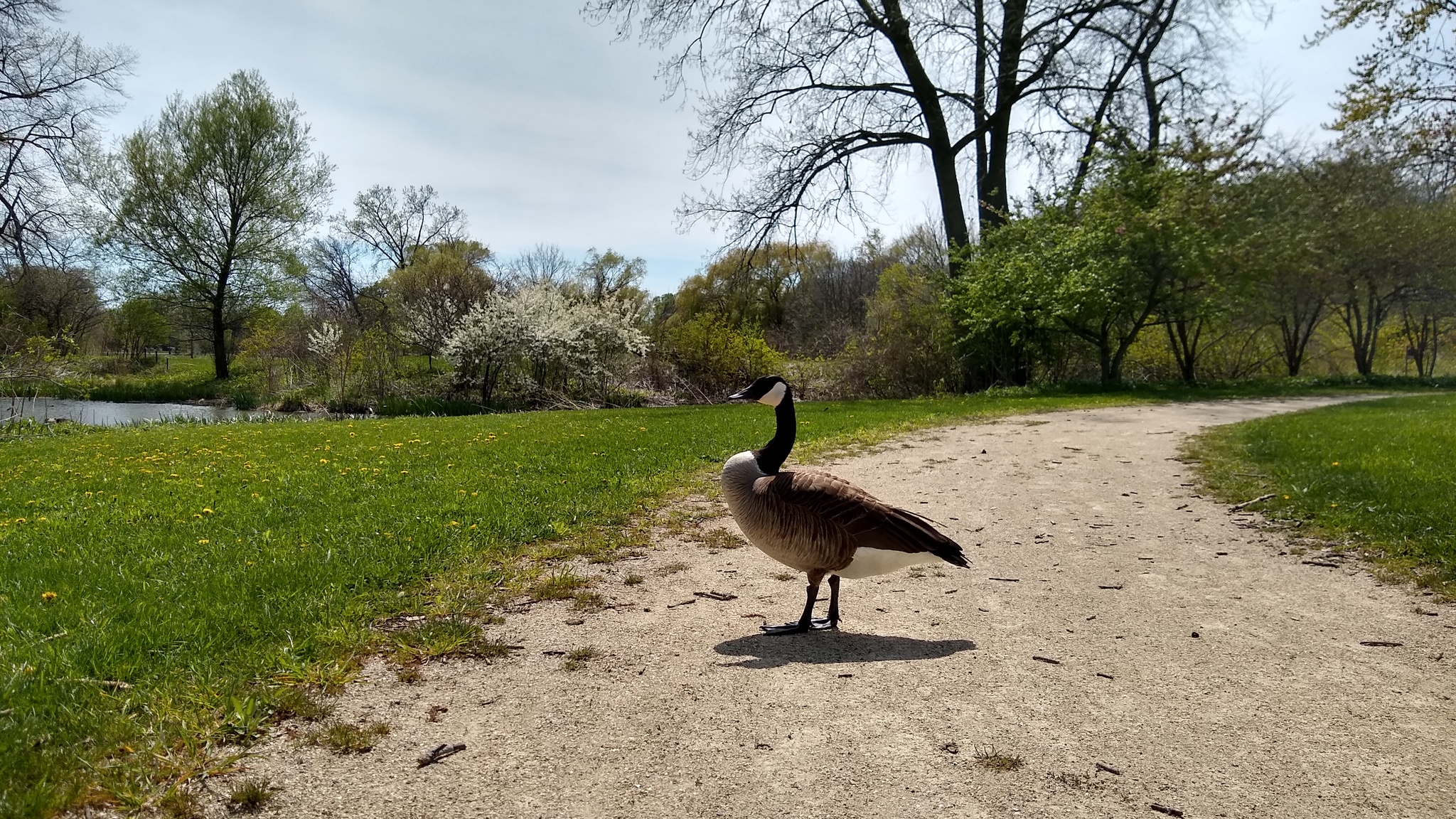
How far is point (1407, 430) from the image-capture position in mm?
10461

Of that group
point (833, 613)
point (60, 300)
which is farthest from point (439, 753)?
point (60, 300)

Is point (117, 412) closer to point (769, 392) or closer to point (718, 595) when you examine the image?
point (718, 595)

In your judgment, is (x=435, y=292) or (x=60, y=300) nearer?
(x=435, y=292)

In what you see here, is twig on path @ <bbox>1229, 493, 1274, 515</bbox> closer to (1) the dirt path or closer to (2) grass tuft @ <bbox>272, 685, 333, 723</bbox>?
(1) the dirt path

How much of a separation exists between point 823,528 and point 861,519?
0.75 ft

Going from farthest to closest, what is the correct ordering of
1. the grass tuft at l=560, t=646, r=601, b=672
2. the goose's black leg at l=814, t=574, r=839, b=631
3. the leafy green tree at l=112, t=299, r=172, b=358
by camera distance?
the leafy green tree at l=112, t=299, r=172, b=358, the goose's black leg at l=814, t=574, r=839, b=631, the grass tuft at l=560, t=646, r=601, b=672

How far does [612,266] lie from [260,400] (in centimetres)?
2821

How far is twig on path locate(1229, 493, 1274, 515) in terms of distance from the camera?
7.34 meters

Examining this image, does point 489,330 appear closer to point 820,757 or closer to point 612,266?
point 820,757

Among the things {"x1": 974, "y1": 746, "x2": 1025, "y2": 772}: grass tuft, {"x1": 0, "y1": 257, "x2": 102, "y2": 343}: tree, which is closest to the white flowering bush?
{"x1": 974, "y1": 746, "x2": 1025, "y2": 772}: grass tuft

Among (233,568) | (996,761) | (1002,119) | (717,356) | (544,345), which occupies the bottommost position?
(996,761)

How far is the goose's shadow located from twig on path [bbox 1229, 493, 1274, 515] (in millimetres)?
5131

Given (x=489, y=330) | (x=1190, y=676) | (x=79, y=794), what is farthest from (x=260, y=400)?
(x=1190, y=676)

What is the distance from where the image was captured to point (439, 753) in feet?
9.35
